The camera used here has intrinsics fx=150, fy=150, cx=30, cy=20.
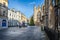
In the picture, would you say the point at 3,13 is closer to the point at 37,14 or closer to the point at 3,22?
the point at 3,22

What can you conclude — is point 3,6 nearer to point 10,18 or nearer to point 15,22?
point 10,18

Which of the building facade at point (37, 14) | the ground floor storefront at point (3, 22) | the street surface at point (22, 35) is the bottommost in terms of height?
the street surface at point (22, 35)

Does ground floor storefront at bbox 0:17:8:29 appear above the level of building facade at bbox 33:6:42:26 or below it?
below

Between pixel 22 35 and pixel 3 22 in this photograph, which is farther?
pixel 3 22

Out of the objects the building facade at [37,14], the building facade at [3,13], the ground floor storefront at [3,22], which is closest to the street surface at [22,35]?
the ground floor storefront at [3,22]

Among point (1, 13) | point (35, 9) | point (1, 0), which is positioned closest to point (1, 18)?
point (1, 13)

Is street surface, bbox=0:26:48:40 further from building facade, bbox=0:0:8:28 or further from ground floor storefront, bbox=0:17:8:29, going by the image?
building facade, bbox=0:0:8:28

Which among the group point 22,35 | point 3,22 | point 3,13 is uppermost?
point 3,13

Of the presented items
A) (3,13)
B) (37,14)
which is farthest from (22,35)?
(37,14)

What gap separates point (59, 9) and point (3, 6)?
2303cm

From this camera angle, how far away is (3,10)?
130 ft

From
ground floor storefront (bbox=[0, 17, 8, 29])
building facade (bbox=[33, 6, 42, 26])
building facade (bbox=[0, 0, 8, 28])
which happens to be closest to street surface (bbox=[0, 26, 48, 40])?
ground floor storefront (bbox=[0, 17, 8, 29])

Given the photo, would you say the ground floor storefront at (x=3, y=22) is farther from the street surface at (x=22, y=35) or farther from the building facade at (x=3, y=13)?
the street surface at (x=22, y=35)

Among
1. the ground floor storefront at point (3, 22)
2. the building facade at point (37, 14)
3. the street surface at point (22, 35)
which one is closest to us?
the street surface at point (22, 35)
